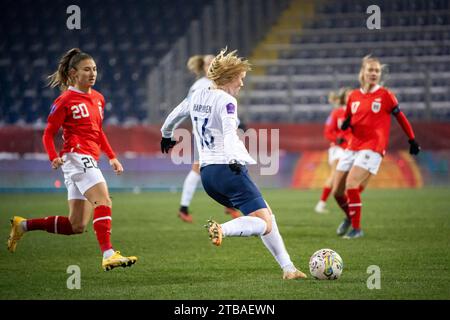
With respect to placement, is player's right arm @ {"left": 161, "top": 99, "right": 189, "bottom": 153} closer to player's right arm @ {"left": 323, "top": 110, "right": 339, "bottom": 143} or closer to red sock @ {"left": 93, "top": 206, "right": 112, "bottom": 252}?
red sock @ {"left": 93, "top": 206, "right": 112, "bottom": 252}

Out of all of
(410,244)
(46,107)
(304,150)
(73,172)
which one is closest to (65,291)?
(73,172)

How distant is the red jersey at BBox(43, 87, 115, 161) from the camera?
7.93 metres

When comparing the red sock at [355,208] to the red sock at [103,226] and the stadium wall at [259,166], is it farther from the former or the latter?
the stadium wall at [259,166]

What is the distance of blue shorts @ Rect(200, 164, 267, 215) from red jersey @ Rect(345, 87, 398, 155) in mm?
4223

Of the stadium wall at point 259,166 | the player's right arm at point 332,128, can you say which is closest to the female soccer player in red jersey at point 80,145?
the player's right arm at point 332,128

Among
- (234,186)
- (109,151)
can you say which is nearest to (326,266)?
(234,186)

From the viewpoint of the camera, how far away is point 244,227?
7.09m

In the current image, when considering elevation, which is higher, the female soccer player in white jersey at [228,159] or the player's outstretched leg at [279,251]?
the female soccer player in white jersey at [228,159]

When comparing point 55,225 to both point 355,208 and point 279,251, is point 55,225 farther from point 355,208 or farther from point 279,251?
point 355,208

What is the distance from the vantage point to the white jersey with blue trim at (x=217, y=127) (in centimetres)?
699

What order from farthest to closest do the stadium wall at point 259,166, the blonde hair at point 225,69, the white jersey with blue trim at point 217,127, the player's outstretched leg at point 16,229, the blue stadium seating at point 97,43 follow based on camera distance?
the blue stadium seating at point 97,43 < the stadium wall at point 259,166 < the player's outstretched leg at point 16,229 < the blonde hair at point 225,69 < the white jersey with blue trim at point 217,127

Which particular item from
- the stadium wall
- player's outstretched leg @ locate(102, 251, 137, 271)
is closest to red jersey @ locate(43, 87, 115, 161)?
player's outstretched leg @ locate(102, 251, 137, 271)

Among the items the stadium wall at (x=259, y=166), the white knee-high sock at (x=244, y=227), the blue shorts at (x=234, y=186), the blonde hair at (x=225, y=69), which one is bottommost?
the stadium wall at (x=259, y=166)

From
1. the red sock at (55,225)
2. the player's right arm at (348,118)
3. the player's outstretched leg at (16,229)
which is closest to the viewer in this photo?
the red sock at (55,225)
